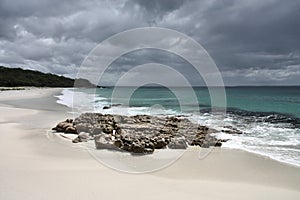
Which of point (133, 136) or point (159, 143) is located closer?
point (159, 143)

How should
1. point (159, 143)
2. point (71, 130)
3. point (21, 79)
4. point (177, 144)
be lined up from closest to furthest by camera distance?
point (159, 143) < point (177, 144) < point (71, 130) < point (21, 79)

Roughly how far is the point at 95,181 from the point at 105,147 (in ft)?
11.8

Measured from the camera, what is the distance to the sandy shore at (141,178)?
635 centimetres

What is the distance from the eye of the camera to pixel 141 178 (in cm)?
748

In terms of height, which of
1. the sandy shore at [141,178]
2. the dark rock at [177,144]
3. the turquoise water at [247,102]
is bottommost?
the sandy shore at [141,178]

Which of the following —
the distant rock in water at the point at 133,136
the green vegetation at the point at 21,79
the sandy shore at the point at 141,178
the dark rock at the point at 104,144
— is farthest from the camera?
the green vegetation at the point at 21,79

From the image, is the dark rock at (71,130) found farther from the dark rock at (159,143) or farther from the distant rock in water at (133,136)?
the dark rock at (159,143)

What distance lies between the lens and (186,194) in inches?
252

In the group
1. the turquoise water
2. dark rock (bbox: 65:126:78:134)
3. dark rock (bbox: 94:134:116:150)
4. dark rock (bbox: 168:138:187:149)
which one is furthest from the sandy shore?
the turquoise water

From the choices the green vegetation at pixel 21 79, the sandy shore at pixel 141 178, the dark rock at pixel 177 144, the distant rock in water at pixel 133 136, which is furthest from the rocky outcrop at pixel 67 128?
the green vegetation at pixel 21 79

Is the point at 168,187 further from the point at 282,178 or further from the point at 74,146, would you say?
the point at 74,146

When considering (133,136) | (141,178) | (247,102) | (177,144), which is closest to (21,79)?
(247,102)

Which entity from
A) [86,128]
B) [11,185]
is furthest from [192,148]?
[11,185]

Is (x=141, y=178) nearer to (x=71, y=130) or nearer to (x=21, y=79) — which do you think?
(x=71, y=130)
